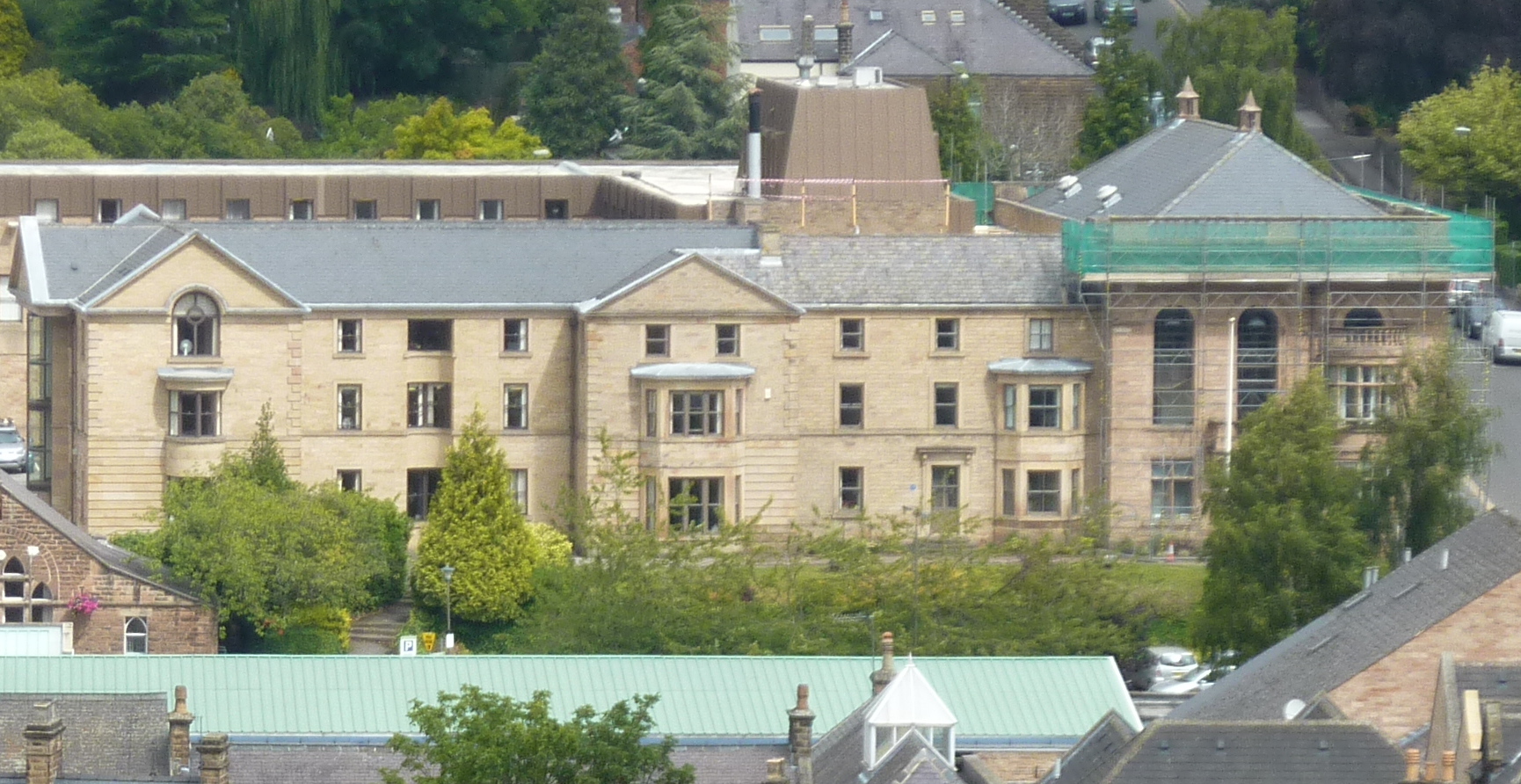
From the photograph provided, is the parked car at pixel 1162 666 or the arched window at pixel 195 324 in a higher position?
the arched window at pixel 195 324

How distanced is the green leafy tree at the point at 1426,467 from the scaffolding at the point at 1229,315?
7.99m

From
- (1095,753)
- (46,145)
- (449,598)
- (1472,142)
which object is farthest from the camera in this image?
(46,145)

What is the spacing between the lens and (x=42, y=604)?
91125 mm

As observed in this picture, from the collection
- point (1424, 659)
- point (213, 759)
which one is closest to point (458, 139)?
point (213, 759)

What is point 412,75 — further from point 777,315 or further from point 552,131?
point 777,315

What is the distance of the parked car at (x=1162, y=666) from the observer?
86625mm

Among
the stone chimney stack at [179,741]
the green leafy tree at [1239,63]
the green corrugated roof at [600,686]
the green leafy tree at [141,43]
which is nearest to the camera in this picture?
the stone chimney stack at [179,741]

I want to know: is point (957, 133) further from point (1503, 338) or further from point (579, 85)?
point (1503, 338)

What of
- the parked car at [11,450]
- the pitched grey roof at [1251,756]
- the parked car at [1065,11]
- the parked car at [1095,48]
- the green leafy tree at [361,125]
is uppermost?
the parked car at [1065,11]

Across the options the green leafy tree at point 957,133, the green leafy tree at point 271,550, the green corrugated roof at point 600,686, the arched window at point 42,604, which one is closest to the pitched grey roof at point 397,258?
the green leafy tree at point 271,550

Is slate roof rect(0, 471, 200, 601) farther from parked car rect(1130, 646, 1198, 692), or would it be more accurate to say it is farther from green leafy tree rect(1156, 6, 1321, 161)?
green leafy tree rect(1156, 6, 1321, 161)

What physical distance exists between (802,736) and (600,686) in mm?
7560

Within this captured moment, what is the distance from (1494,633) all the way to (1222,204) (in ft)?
113

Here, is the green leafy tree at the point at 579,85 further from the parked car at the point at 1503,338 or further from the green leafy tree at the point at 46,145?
the parked car at the point at 1503,338
